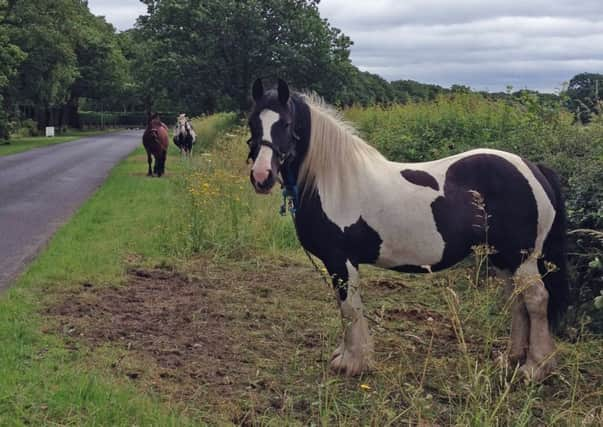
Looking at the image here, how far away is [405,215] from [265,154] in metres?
1.10

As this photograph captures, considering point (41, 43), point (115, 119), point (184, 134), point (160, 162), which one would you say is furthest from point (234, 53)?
point (115, 119)

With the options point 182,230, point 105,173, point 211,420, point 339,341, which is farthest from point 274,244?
point 105,173

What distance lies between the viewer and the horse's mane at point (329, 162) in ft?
15.4

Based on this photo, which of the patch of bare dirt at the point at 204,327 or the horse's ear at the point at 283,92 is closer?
the horse's ear at the point at 283,92

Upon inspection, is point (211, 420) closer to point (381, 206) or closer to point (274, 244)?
point (381, 206)

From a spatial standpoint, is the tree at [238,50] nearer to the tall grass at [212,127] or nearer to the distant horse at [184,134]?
the tall grass at [212,127]

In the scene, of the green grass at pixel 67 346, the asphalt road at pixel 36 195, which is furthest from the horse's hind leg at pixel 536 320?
the asphalt road at pixel 36 195

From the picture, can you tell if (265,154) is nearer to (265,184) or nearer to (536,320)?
(265,184)

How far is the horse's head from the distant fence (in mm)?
65478

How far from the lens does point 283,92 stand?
4.47 metres

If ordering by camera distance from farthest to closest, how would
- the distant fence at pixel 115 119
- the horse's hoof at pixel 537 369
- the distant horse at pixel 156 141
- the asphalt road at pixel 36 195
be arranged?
the distant fence at pixel 115 119 → the distant horse at pixel 156 141 → the asphalt road at pixel 36 195 → the horse's hoof at pixel 537 369

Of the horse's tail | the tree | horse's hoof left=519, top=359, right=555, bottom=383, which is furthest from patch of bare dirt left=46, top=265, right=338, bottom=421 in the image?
the tree

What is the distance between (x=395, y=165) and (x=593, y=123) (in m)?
2.94

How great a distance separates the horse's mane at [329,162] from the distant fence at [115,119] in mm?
65355
